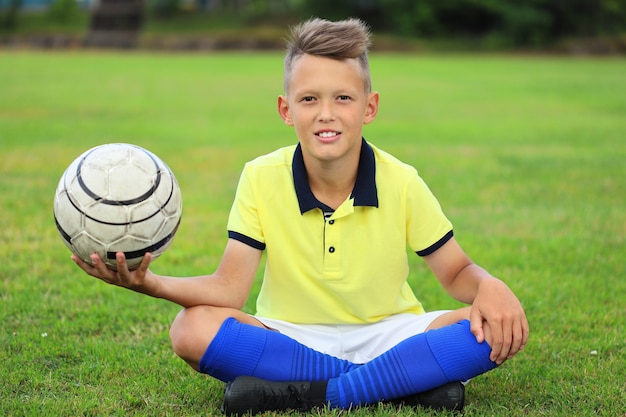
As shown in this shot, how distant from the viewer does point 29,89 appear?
16.0 metres

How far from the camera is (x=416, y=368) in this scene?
116 inches

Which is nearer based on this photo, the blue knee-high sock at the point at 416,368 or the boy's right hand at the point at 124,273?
the boy's right hand at the point at 124,273

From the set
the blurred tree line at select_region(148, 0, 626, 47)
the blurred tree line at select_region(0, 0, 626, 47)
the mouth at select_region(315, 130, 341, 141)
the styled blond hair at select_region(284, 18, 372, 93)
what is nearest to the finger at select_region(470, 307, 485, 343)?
the mouth at select_region(315, 130, 341, 141)

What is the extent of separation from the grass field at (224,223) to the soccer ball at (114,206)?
60 cm

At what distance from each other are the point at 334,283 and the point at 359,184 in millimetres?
383

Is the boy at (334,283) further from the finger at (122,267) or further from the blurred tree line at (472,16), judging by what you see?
the blurred tree line at (472,16)

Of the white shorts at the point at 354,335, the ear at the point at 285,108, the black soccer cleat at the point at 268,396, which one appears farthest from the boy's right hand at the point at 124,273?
the ear at the point at 285,108

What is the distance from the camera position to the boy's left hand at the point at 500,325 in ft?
9.49

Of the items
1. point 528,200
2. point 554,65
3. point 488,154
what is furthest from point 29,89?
point 554,65

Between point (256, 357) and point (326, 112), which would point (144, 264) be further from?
point (326, 112)

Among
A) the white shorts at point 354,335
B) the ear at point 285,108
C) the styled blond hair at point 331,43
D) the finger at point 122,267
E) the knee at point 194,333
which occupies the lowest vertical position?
the white shorts at point 354,335

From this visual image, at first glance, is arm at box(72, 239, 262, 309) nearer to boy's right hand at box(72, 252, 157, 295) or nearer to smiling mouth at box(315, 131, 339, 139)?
boy's right hand at box(72, 252, 157, 295)

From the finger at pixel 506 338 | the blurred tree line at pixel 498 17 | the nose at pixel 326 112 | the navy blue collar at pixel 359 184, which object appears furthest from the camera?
the blurred tree line at pixel 498 17

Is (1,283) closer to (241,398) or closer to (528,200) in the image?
(241,398)
